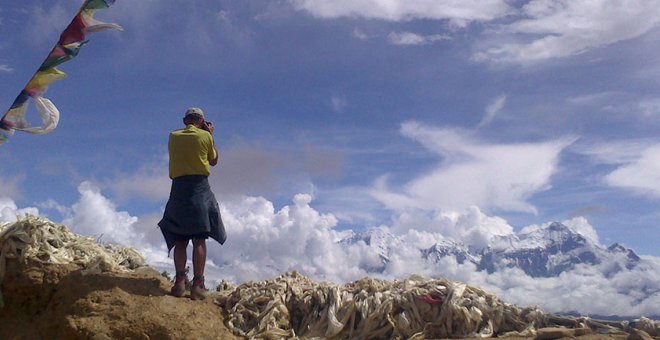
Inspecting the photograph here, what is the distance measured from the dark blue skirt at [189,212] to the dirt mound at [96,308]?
2.74 ft

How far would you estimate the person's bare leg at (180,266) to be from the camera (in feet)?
29.4

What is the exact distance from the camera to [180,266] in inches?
Result: 357

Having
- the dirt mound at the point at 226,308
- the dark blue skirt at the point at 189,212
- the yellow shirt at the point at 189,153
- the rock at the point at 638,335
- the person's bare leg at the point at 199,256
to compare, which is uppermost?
the yellow shirt at the point at 189,153

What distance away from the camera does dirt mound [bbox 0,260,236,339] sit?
8031 mm

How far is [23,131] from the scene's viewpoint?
393 inches

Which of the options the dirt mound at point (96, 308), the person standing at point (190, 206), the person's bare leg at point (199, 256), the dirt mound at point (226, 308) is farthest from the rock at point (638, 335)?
the person's bare leg at point (199, 256)

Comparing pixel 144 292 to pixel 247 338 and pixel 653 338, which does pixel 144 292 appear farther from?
pixel 653 338

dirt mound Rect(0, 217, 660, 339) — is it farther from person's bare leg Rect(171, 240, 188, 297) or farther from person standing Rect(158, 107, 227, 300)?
person standing Rect(158, 107, 227, 300)

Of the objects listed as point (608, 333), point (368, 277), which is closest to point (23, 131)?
point (368, 277)

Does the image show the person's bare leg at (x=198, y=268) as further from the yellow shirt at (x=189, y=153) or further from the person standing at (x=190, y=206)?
the yellow shirt at (x=189, y=153)

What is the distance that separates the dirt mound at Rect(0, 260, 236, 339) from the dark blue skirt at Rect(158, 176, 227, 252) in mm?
835

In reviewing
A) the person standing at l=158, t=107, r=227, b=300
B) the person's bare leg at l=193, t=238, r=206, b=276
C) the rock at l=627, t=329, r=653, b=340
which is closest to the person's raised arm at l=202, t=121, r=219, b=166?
the person standing at l=158, t=107, r=227, b=300

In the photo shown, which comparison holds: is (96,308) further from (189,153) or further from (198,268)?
(189,153)

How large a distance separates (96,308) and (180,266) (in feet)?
4.17
